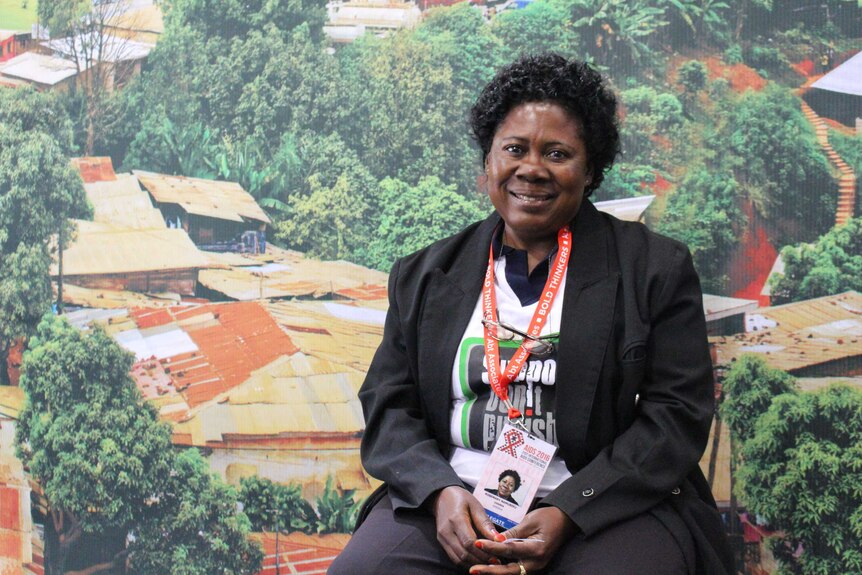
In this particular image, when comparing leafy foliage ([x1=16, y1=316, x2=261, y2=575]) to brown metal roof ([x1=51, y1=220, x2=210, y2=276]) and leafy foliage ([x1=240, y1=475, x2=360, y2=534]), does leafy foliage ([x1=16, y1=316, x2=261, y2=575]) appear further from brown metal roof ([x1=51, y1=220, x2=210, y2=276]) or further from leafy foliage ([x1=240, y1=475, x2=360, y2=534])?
brown metal roof ([x1=51, y1=220, x2=210, y2=276])

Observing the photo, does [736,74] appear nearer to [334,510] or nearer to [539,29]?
[539,29]

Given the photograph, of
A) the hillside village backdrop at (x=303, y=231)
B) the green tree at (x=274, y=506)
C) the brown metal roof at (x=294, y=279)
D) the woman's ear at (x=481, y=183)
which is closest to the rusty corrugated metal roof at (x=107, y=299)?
→ the hillside village backdrop at (x=303, y=231)

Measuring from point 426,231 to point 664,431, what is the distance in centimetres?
123

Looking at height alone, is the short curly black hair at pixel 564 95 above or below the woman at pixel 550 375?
above

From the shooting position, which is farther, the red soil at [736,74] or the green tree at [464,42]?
the green tree at [464,42]

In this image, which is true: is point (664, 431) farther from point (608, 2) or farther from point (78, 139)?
point (78, 139)

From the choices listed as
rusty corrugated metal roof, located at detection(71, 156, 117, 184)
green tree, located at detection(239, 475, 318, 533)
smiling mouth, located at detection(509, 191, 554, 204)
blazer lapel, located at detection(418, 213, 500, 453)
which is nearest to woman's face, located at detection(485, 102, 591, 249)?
smiling mouth, located at detection(509, 191, 554, 204)

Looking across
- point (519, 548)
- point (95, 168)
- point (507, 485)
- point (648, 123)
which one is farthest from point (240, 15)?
point (519, 548)

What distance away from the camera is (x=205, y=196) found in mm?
2836

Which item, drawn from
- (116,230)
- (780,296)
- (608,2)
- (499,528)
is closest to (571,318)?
(499,528)

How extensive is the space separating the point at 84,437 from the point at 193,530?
0.42m

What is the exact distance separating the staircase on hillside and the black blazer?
0.85 meters

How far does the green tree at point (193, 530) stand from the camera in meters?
2.77

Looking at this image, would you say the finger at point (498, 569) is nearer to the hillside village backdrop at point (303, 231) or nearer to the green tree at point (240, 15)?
→ the hillside village backdrop at point (303, 231)
